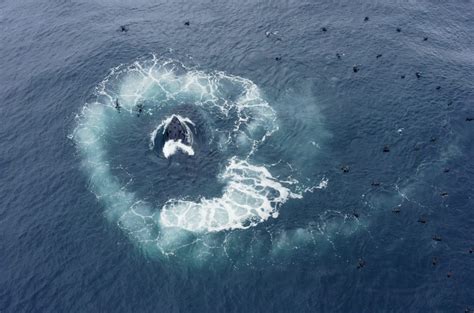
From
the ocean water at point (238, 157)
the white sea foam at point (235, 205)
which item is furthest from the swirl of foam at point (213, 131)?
the ocean water at point (238, 157)

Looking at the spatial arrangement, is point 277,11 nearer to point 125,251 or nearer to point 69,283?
point 125,251

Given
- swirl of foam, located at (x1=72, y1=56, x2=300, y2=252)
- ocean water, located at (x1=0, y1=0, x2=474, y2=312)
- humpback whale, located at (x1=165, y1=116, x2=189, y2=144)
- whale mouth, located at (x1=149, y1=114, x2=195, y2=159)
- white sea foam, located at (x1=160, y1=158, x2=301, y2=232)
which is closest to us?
ocean water, located at (x1=0, y1=0, x2=474, y2=312)

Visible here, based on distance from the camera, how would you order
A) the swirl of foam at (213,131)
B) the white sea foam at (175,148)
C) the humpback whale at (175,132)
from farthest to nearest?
the humpback whale at (175,132), the white sea foam at (175,148), the swirl of foam at (213,131)

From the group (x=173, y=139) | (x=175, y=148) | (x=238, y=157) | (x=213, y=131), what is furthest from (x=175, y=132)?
(x=238, y=157)

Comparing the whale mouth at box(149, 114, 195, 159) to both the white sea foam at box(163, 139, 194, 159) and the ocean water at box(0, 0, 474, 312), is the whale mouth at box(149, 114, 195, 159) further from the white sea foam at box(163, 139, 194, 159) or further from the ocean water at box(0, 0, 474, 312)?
the ocean water at box(0, 0, 474, 312)

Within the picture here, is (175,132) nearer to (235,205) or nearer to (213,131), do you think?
(213,131)

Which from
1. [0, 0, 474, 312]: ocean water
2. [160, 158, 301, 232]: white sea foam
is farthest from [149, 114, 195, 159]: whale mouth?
[160, 158, 301, 232]: white sea foam

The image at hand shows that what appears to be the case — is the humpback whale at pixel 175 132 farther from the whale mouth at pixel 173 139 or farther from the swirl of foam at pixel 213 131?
the swirl of foam at pixel 213 131
